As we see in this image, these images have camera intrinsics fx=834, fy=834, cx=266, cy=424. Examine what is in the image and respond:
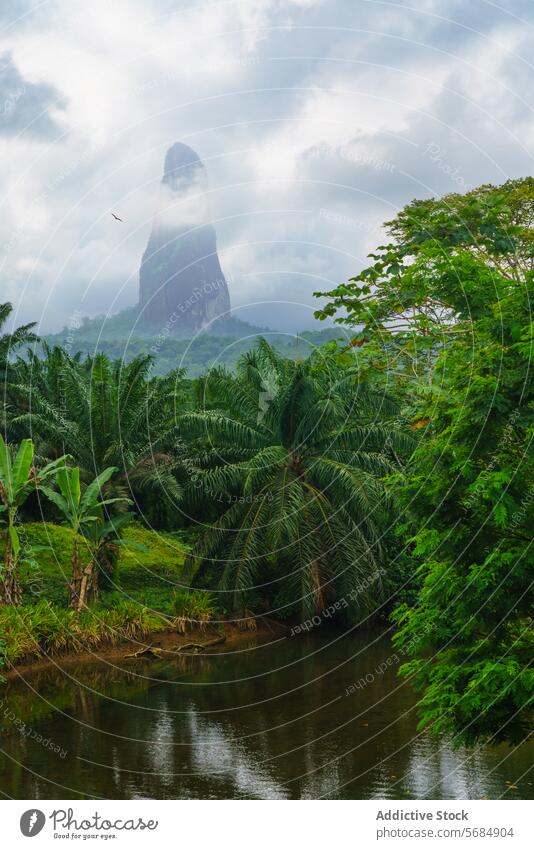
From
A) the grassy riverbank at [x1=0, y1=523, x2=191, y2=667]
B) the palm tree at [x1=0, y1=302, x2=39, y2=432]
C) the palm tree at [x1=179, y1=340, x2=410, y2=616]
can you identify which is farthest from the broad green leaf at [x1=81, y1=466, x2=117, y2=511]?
the palm tree at [x1=0, y1=302, x2=39, y2=432]

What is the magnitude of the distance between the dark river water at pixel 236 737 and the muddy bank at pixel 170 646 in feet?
0.83

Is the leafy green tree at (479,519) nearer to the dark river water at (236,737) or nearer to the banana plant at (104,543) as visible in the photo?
the dark river water at (236,737)

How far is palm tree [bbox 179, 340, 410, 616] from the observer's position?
17.8 m

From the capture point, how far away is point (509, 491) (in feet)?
20.1

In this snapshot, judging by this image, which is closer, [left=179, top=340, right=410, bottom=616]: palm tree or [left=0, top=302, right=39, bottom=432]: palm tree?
[left=179, top=340, right=410, bottom=616]: palm tree

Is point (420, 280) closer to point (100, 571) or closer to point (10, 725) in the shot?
point (10, 725)

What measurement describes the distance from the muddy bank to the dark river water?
252mm

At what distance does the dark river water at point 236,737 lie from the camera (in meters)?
8.69

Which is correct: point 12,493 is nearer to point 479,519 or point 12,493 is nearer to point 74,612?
point 74,612

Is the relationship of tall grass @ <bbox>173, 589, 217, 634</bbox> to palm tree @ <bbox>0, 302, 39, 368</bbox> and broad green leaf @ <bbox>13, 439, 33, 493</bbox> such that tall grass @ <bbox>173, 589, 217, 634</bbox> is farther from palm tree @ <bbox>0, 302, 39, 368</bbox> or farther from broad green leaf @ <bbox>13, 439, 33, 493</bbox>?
palm tree @ <bbox>0, 302, 39, 368</bbox>

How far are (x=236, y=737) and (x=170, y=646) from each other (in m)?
6.30

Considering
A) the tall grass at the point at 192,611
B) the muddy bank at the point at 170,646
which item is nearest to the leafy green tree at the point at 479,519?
the muddy bank at the point at 170,646

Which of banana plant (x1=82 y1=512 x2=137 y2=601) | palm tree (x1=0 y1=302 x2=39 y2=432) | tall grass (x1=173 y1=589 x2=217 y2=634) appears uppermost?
palm tree (x1=0 y1=302 x2=39 y2=432)

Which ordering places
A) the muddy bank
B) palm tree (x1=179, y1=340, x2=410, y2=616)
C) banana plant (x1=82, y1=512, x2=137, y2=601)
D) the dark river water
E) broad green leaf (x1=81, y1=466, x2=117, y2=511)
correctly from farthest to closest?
palm tree (x1=179, y1=340, x2=410, y2=616)
banana plant (x1=82, y1=512, x2=137, y2=601)
broad green leaf (x1=81, y1=466, x2=117, y2=511)
the muddy bank
the dark river water
